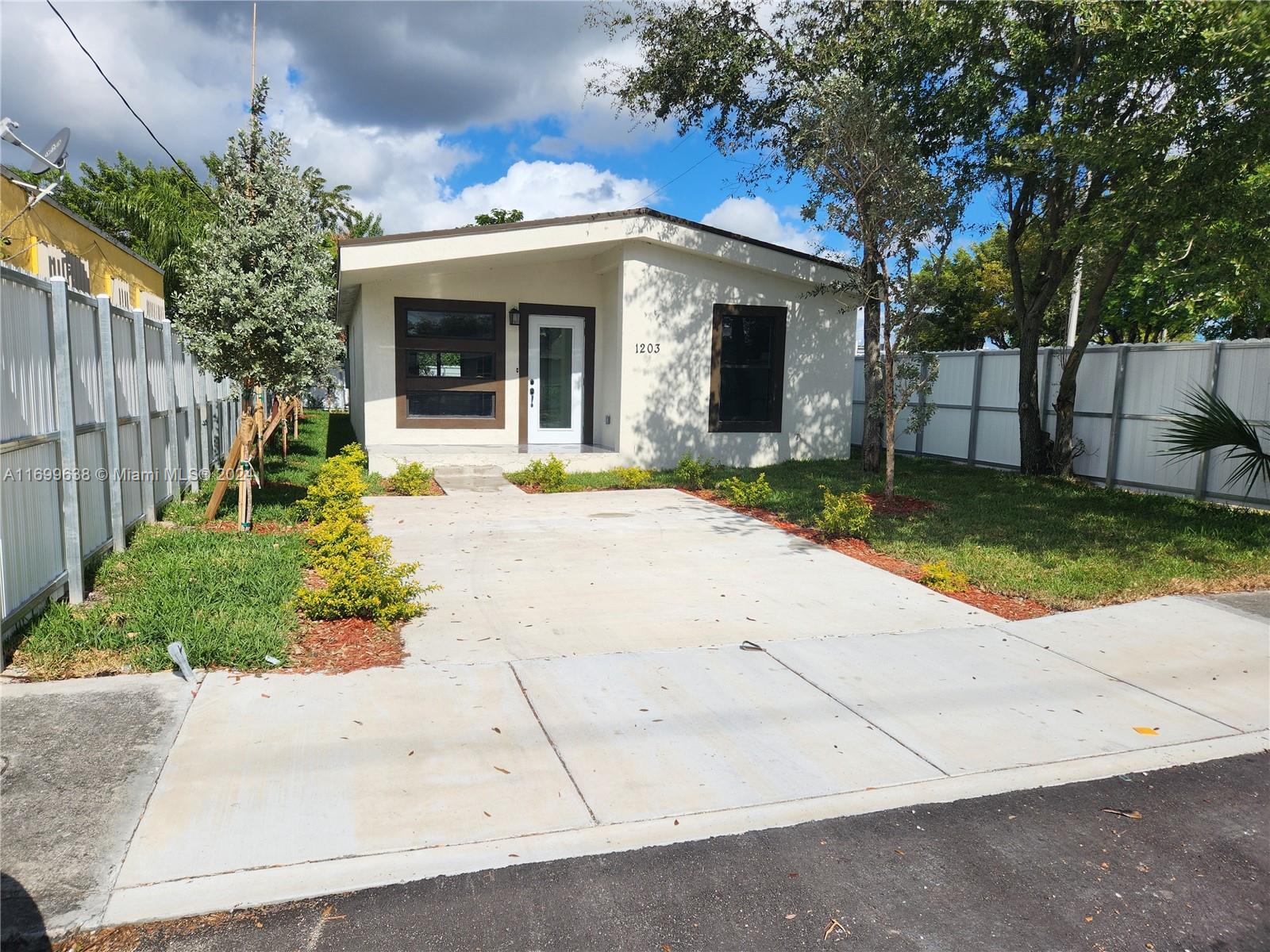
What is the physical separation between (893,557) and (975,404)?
307 inches

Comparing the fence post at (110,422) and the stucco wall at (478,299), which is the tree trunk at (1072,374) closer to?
the stucco wall at (478,299)

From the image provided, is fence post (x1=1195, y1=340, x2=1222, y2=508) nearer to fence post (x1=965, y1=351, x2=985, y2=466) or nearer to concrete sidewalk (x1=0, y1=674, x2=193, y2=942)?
fence post (x1=965, y1=351, x2=985, y2=466)

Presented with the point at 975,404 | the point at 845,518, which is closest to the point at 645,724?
the point at 845,518

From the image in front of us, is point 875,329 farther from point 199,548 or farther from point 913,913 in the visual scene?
point 913,913

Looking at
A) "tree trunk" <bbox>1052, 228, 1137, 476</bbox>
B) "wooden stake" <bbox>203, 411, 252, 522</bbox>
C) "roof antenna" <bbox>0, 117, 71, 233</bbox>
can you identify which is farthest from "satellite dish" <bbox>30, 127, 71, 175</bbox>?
"tree trunk" <bbox>1052, 228, 1137, 476</bbox>

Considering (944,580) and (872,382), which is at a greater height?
(872,382)

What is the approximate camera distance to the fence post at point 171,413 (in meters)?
8.63

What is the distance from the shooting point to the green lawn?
22.2 feet

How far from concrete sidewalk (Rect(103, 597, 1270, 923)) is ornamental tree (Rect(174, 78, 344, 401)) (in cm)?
425

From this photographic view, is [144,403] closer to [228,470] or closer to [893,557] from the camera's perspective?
[228,470]

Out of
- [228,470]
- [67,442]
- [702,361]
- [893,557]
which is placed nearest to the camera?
[67,442]

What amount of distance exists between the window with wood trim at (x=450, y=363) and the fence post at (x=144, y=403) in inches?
229

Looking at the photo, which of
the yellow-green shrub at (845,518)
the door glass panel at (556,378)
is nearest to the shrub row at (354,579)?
the yellow-green shrub at (845,518)

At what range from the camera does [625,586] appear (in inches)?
251
